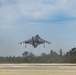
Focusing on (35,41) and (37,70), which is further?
(35,41)

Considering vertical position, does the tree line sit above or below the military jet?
below

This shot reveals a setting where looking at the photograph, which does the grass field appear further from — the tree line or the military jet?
the military jet

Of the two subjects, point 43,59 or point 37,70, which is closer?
point 37,70

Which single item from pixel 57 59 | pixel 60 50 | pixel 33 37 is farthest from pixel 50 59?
pixel 60 50

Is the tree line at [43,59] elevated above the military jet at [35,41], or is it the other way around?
the military jet at [35,41]

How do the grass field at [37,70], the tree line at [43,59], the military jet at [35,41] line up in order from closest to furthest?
1. the grass field at [37,70]
2. the tree line at [43,59]
3. the military jet at [35,41]

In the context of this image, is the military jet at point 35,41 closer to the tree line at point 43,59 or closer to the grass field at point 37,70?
the tree line at point 43,59

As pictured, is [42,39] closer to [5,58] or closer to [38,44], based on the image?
[38,44]

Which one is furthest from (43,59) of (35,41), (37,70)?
(37,70)

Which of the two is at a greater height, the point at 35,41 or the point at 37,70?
the point at 35,41

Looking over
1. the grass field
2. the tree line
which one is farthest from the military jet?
the grass field

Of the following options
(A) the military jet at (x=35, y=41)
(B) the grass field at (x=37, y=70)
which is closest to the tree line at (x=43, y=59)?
(A) the military jet at (x=35, y=41)

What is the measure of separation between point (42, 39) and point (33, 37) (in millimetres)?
6546

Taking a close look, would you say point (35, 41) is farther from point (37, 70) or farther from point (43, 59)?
point (37, 70)
